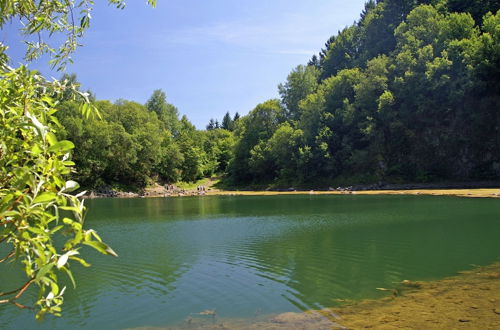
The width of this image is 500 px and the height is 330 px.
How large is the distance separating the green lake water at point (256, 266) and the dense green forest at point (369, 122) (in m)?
32.8

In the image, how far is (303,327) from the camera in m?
9.07

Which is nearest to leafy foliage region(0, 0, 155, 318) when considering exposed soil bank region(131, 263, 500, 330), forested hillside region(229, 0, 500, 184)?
exposed soil bank region(131, 263, 500, 330)

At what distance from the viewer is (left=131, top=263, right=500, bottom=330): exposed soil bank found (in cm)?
875

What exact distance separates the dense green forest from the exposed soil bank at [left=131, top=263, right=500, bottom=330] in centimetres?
5007

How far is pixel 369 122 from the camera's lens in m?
63.1

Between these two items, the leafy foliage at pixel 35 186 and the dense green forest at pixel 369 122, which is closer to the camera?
the leafy foliage at pixel 35 186

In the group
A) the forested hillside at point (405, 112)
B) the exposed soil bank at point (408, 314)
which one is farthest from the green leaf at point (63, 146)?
the forested hillside at point (405, 112)

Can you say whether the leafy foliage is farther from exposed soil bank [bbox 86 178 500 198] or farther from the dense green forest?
the dense green forest

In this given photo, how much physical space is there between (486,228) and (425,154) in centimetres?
4136

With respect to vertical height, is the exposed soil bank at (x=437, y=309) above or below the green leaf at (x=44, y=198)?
below

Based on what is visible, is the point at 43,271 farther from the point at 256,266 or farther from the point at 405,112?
the point at 405,112

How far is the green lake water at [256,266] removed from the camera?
1085 cm

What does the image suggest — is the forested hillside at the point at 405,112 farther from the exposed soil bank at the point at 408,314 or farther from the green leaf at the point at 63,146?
the green leaf at the point at 63,146

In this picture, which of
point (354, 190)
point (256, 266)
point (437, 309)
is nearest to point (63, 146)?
point (437, 309)
